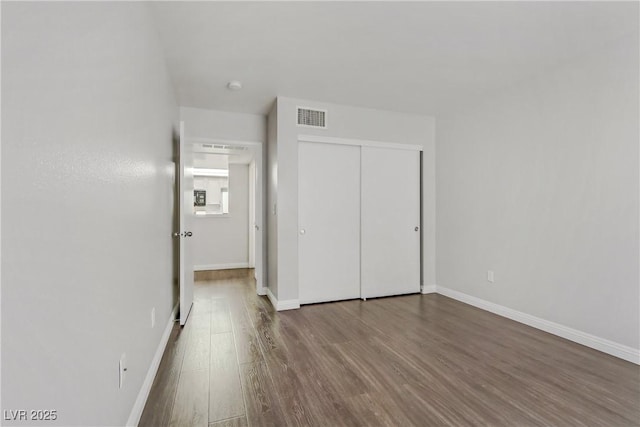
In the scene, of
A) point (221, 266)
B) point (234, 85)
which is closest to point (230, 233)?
point (221, 266)

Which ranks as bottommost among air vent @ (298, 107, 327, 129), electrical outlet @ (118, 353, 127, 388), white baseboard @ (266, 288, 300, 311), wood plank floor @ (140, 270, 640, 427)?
wood plank floor @ (140, 270, 640, 427)

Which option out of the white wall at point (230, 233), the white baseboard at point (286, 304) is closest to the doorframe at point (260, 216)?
the white baseboard at point (286, 304)

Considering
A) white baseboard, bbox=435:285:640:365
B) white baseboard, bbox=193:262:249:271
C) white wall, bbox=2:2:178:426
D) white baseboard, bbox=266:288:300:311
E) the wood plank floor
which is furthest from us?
white baseboard, bbox=193:262:249:271

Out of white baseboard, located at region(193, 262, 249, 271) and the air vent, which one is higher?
the air vent

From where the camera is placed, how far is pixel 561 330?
2.72 meters

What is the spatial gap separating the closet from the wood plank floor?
74cm

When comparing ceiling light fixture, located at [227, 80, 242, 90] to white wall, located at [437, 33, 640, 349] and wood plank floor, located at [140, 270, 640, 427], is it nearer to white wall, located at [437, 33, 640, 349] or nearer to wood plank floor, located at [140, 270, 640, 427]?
wood plank floor, located at [140, 270, 640, 427]

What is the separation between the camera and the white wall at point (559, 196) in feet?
7.68

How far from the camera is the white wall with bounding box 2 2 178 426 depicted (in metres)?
0.66

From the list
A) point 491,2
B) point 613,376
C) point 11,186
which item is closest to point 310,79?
point 491,2

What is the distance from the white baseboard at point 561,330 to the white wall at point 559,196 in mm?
45

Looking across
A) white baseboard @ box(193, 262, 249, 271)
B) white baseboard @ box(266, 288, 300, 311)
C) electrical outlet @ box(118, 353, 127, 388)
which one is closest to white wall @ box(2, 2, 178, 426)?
electrical outlet @ box(118, 353, 127, 388)

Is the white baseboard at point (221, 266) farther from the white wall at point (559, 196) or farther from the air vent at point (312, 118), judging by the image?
the white wall at point (559, 196)

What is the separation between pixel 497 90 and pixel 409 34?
165 centimetres
